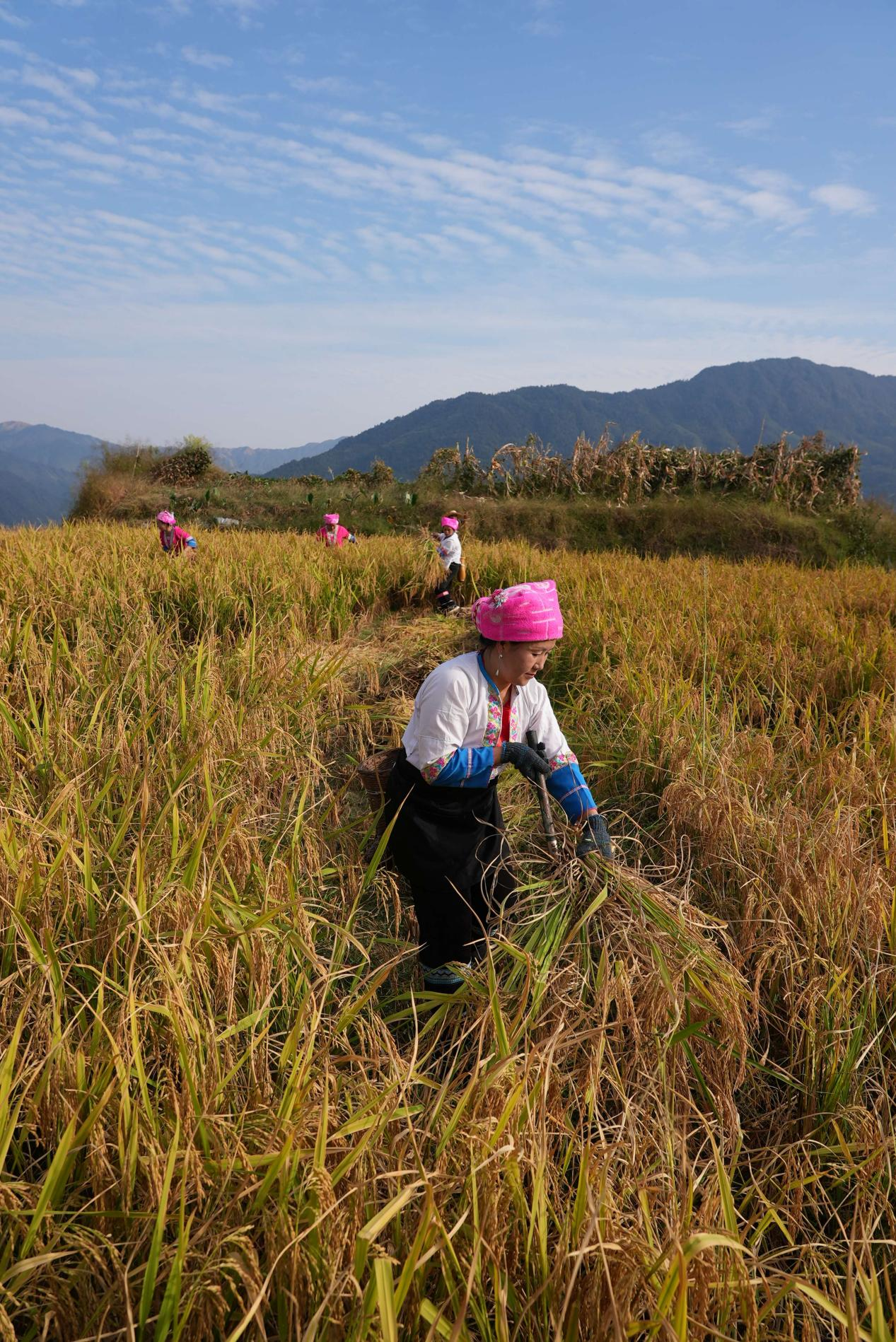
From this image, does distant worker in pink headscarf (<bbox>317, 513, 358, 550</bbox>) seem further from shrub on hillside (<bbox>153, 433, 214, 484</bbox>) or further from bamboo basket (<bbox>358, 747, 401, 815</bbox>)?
shrub on hillside (<bbox>153, 433, 214, 484</bbox>)

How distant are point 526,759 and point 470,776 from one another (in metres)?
0.16

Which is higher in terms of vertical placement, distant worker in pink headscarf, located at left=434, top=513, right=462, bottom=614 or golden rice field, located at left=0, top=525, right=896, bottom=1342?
distant worker in pink headscarf, located at left=434, top=513, right=462, bottom=614

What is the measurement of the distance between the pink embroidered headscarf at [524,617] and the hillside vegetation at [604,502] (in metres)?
7.84

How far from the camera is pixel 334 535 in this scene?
719cm

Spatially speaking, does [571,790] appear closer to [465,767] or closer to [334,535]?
[465,767]

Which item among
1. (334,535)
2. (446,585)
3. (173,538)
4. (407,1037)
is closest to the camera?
(407,1037)

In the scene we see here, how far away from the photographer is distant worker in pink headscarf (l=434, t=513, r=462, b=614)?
5.41 m

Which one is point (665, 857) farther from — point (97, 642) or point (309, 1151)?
point (97, 642)

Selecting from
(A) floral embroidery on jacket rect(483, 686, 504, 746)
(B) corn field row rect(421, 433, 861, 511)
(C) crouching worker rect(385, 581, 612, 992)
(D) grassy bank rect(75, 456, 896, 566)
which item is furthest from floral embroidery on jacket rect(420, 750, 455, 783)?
(B) corn field row rect(421, 433, 861, 511)

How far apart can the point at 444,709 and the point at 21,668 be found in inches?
71.5

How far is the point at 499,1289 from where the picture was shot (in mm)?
893

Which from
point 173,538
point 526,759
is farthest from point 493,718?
point 173,538

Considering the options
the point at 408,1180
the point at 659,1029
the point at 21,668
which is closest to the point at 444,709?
the point at 659,1029

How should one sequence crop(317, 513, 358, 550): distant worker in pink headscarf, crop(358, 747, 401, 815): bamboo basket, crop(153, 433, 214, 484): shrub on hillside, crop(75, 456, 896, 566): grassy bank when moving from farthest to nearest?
crop(153, 433, 214, 484): shrub on hillside, crop(75, 456, 896, 566): grassy bank, crop(317, 513, 358, 550): distant worker in pink headscarf, crop(358, 747, 401, 815): bamboo basket
